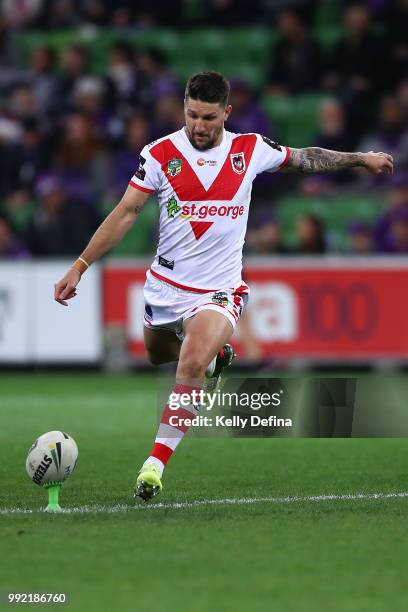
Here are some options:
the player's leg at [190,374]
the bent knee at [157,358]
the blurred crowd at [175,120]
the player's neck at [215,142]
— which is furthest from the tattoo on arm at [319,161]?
the blurred crowd at [175,120]

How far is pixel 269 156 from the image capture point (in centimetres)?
Result: 796

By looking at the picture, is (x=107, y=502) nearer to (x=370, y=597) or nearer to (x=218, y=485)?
(x=218, y=485)

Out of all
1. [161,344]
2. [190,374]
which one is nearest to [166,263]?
[161,344]

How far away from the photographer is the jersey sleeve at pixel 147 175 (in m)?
7.58

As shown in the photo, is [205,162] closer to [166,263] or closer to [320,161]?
[166,263]

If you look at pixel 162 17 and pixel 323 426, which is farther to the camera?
pixel 162 17

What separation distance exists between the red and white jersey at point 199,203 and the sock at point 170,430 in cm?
73

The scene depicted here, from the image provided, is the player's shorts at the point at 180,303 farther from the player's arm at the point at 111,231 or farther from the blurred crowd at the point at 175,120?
the blurred crowd at the point at 175,120

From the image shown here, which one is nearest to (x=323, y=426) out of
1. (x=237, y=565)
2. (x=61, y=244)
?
(x=237, y=565)

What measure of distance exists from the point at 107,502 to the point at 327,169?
247 cm

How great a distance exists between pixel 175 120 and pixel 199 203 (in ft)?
32.9

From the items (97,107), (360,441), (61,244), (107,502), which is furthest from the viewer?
(97,107)

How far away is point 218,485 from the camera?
784cm

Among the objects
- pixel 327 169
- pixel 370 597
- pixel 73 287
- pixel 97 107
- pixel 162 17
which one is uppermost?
pixel 162 17
